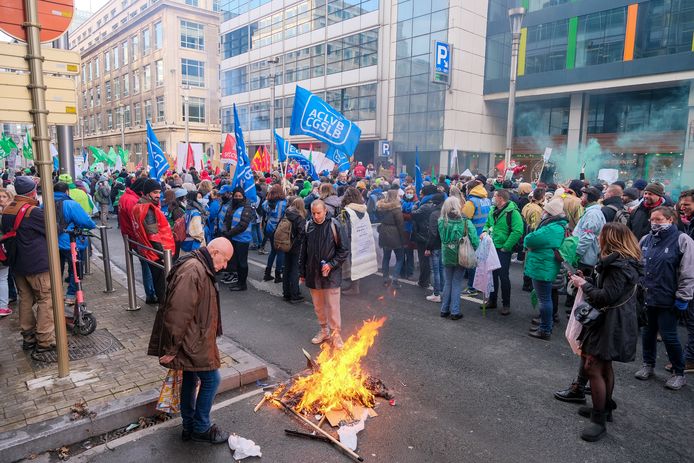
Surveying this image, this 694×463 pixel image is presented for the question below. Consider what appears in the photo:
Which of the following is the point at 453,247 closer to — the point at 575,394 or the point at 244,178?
the point at 575,394

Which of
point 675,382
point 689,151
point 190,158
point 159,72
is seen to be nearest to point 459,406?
point 675,382

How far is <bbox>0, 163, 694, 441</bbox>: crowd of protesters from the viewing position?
13.5 feet

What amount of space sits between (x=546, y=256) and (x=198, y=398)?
15.1 ft

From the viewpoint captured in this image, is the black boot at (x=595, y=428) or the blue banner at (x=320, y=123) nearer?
the black boot at (x=595, y=428)

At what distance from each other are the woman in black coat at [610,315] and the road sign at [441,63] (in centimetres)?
2763

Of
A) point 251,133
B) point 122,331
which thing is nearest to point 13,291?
point 122,331

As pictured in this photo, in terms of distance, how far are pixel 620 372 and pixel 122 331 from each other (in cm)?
614

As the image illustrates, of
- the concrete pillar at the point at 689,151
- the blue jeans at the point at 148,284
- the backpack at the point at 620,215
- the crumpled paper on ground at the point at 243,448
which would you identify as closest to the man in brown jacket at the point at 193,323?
the crumpled paper on ground at the point at 243,448

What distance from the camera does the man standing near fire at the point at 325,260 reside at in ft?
19.5

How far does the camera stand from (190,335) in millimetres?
3508

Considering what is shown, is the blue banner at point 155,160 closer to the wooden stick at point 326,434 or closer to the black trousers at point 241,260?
the black trousers at point 241,260

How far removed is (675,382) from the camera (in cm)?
502

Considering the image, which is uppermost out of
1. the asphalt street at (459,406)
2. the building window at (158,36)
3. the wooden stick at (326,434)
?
the building window at (158,36)

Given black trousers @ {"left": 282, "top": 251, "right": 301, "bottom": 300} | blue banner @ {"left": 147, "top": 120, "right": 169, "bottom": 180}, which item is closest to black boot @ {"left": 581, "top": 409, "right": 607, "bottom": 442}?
black trousers @ {"left": 282, "top": 251, "right": 301, "bottom": 300}
